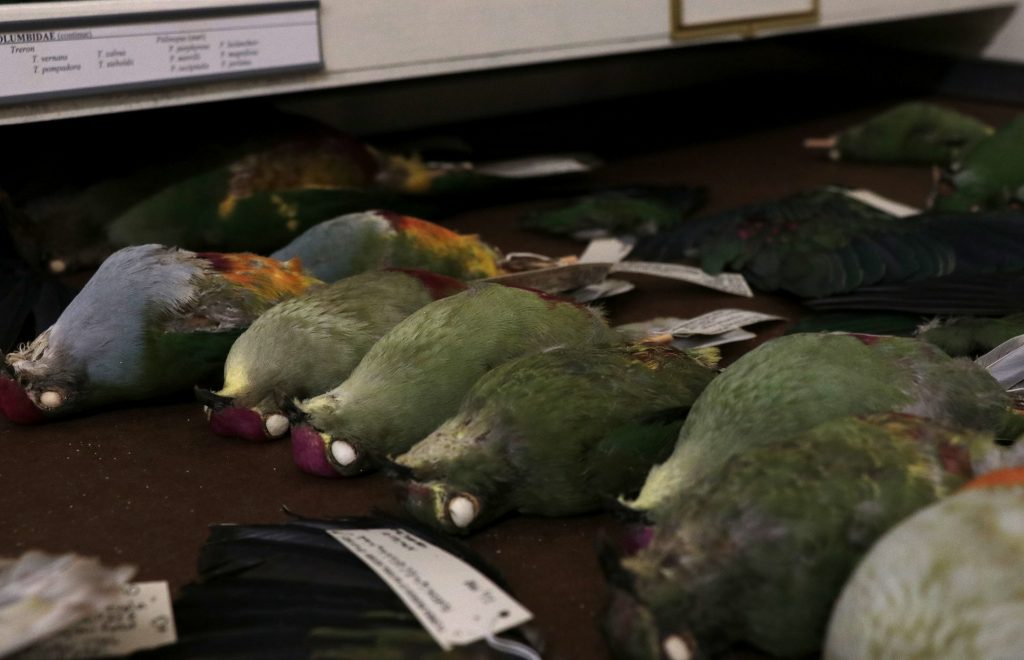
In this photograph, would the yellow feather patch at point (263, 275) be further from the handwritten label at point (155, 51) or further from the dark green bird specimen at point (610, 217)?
the dark green bird specimen at point (610, 217)

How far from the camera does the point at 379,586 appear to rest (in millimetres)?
853

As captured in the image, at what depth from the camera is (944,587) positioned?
68 centimetres

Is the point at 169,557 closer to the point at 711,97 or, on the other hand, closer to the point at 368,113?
the point at 368,113

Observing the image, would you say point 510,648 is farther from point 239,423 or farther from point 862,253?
point 862,253

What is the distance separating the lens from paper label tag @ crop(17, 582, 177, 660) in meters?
0.76

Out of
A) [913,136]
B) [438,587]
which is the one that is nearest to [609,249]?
[913,136]

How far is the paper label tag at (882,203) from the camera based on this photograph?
178cm

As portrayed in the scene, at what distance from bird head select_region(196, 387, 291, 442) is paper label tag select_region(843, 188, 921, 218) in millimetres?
996

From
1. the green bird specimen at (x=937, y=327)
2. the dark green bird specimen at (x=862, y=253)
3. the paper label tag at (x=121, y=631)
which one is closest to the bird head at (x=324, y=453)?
the paper label tag at (x=121, y=631)

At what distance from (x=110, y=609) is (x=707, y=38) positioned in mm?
1551

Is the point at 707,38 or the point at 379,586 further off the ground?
the point at 707,38

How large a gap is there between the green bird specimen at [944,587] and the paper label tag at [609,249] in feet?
3.11

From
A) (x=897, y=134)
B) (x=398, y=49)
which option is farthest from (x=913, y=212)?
(x=398, y=49)

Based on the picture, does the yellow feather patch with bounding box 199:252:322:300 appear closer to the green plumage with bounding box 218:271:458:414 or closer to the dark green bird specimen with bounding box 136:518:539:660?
the green plumage with bounding box 218:271:458:414
